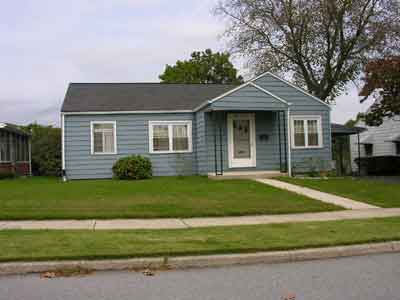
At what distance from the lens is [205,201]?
12914mm

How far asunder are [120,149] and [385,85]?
1090 centimetres

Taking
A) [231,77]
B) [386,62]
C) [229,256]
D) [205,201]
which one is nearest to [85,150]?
[205,201]

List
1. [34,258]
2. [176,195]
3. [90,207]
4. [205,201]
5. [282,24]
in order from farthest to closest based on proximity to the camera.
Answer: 1. [282,24]
2. [176,195]
3. [205,201]
4. [90,207]
5. [34,258]

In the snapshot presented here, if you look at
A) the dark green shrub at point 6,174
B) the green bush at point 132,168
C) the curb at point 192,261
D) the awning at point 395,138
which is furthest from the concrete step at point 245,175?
the awning at point 395,138

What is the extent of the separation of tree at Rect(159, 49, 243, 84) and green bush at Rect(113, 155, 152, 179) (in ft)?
106

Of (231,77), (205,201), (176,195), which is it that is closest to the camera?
(205,201)

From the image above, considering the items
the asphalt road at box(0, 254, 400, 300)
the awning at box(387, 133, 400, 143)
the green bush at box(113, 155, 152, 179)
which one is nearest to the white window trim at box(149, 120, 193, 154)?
the green bush at box(113, 155, 152, 179)

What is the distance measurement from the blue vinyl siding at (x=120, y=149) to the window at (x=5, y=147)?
234 inches

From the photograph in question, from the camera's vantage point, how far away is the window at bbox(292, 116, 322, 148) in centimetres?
2083

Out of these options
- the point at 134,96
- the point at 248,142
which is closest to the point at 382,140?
the point at 248,142

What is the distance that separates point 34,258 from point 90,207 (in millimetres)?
5053

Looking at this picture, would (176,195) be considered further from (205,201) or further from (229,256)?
(229,256)

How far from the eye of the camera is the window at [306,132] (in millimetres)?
20828

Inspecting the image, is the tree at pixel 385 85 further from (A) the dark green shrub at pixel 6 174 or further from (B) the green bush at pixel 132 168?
(A) the dark green shrub at pixel 6 174
